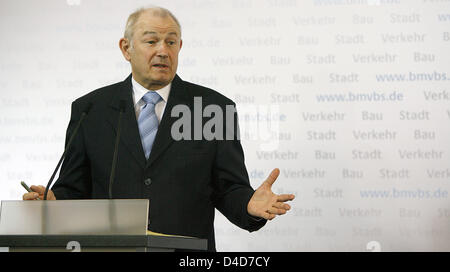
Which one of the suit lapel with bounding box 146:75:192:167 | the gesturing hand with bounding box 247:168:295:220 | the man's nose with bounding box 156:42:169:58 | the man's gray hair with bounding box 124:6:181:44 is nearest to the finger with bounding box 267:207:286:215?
the gesturing hand with bounding box 247:168:295:220

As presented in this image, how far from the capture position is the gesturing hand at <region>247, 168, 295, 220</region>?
5.79 ft

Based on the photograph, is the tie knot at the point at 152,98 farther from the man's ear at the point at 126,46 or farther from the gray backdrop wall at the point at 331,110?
the gray backdrop wall at the point at 331,110

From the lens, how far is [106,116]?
2.52 m

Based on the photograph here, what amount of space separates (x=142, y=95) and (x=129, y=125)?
0.73 feet

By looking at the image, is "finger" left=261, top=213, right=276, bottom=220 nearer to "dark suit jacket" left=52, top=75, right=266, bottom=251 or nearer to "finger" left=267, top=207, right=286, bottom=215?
"finger" left=267, top=207, right=286, bottom=215

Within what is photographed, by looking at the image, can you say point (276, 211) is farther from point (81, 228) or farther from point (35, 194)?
point (35, 194)

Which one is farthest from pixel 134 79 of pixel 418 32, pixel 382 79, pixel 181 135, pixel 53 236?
pixel 418 32

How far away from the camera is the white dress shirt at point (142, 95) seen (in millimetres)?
2527

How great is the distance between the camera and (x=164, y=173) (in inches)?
91.3

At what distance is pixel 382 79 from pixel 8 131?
8.34 ft

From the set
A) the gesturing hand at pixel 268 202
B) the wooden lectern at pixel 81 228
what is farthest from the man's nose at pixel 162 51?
the wooden lectern at pixel 81 228

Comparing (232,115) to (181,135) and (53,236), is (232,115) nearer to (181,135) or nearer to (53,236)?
(181,135)

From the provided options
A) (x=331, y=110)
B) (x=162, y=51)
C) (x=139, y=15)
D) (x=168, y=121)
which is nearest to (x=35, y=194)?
(x=168, y=121)

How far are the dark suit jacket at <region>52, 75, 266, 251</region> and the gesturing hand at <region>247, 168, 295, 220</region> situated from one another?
26 cm
